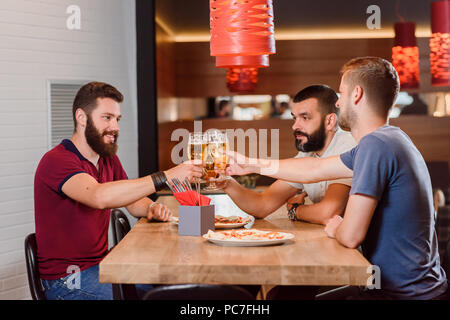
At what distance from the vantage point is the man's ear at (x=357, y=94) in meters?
2.10

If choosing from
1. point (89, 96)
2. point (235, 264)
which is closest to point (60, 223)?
point (89, 96)

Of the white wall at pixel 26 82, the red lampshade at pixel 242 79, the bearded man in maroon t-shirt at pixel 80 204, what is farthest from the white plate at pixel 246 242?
the red lampshade at pixel 242 79

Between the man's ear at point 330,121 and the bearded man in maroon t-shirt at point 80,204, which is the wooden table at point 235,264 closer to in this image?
the bearded man in maroon t-shirt at point 80,204

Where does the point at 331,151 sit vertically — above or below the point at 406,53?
below

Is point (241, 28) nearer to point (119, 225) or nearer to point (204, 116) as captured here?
point (119, 225)

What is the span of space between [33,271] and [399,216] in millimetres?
1525

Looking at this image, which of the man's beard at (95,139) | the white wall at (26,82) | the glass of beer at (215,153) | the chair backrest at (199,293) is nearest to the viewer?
the chair backrest at (199,293)

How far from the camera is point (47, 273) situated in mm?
2430

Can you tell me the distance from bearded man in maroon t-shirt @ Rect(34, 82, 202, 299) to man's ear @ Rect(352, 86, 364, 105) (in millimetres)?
712

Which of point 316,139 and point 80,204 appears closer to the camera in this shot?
point 80,204

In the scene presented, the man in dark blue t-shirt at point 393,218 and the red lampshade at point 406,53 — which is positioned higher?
the red lampshade at point 406,53

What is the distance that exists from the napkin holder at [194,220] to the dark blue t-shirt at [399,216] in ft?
1.96

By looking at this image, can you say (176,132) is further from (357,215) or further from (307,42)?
(357,215)

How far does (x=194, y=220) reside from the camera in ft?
7.12
